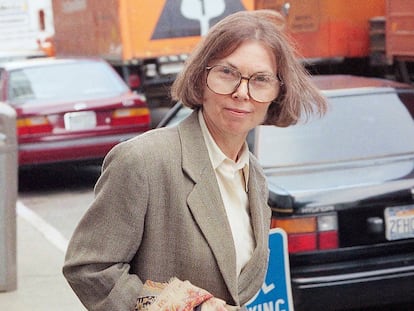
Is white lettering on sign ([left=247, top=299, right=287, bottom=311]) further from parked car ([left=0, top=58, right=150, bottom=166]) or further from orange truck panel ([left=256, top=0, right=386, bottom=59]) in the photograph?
orange truck panel ([left=256, top=0, right=386, bottom=59])

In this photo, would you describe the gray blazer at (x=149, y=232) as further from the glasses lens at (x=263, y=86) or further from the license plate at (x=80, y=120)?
the license plate at (x=80, y=120)

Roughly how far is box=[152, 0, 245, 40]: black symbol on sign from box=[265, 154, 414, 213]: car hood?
856 cm

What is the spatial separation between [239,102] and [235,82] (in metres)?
0.06

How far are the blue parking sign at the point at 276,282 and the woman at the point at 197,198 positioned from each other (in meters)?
1.91

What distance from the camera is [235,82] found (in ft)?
8.03

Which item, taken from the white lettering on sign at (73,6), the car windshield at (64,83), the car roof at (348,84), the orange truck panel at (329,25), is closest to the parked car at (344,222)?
the car roof at (348,84)

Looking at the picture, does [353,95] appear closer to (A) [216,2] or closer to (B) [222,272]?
(B) [222,272]

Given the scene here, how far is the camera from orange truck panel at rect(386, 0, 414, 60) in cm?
1198

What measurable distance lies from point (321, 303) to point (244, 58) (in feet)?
9.58

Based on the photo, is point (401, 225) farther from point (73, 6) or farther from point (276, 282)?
point (73, 6)

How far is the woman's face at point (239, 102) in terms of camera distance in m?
2.44

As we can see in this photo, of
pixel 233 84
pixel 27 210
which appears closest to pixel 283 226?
pixel 233 84

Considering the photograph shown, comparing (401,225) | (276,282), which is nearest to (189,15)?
(401,225)

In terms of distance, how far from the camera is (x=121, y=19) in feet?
45.6
